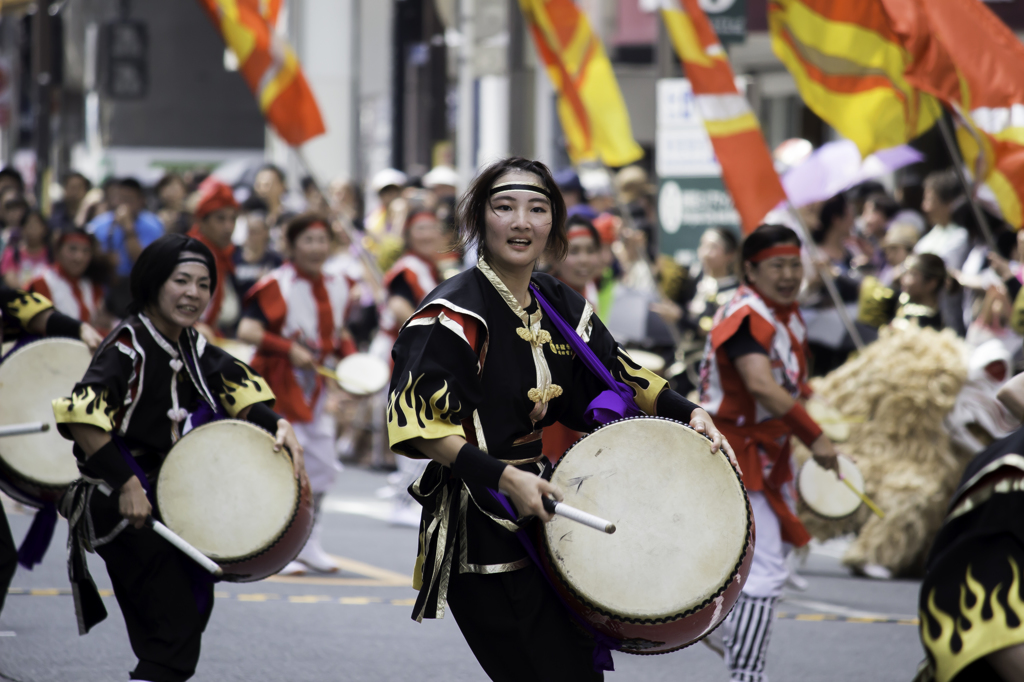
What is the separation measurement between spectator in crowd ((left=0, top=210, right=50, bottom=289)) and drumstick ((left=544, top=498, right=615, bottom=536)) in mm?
9616

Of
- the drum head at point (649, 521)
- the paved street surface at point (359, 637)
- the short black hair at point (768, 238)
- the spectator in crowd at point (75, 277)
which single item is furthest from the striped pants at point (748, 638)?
the spectator in crowd at point (75, 277)

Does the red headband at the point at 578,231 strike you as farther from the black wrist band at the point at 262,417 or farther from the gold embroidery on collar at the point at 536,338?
the gold embroidery on collar at the point at 536,338

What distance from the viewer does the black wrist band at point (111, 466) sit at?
4488 mm

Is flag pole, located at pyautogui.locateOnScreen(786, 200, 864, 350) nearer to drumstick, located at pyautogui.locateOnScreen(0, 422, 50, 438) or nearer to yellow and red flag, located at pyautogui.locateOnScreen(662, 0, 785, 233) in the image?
yellow and red flag, located at pyautogui.locateOnScreen(662, 0, 785, 233)

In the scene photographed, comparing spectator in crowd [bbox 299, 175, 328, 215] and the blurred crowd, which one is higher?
the blurred crowd

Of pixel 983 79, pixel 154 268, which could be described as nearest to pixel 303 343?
pixel 154 268

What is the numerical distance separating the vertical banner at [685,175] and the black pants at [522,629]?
748 cm

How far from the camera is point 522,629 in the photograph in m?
3.62

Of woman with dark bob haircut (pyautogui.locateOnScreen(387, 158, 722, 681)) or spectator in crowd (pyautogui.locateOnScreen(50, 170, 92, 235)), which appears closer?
woman with dark bob haircut (pyautogui.locateOnScreen(387, 158, 722, 681))

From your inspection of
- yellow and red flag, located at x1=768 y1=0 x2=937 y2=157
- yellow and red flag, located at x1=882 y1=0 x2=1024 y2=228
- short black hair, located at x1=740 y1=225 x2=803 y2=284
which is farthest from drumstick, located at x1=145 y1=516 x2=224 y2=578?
yellow and red flag, located at x1=768 y1=0 x2=937 y2=157

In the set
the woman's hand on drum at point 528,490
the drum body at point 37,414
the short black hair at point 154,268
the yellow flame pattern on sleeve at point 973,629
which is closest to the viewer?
the yellow flame pattern on sleeve at point 973,629

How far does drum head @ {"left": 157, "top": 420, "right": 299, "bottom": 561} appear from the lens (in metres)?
4.68

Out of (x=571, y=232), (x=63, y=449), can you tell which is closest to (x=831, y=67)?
(x=571, y=232)

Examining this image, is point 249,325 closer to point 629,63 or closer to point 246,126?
point 629,63
